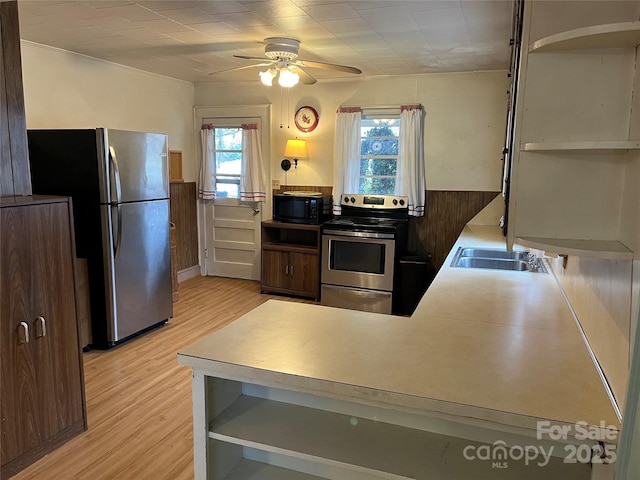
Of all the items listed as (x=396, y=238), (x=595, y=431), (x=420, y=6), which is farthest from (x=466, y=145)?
(x=595, y=431)

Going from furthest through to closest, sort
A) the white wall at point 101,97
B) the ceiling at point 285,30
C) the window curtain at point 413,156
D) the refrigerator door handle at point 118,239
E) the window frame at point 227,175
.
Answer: the window frame at point 227,175, the window curtain at point 413,156, the white wall at point 101,97, the refrigerator door handle at point 118,239, the ceiling at point 285,30

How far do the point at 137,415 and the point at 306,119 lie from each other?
3.61 meters

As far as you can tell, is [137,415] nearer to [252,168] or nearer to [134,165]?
[134,165]

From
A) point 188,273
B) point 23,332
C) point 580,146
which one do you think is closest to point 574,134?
point 580,146

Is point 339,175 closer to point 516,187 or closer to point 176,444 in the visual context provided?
point 176,444

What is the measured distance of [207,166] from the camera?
561 centimetres

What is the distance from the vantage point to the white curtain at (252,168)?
5379mm

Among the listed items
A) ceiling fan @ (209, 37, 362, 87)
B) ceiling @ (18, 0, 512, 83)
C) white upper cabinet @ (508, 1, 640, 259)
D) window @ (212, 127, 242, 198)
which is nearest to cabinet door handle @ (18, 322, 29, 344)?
ceiling @ (18, 0, 512, 83)

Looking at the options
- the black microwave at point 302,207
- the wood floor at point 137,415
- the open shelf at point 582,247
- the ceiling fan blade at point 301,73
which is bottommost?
the wood floor at point 137,415

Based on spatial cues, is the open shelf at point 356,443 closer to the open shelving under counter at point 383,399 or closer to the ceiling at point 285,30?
the open shelving under counter at point 383,399

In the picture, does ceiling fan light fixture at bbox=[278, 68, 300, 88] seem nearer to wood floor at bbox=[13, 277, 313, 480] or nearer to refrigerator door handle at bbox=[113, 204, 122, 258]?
refrigerator door handle at bbox=[113, 204, 122, 258]

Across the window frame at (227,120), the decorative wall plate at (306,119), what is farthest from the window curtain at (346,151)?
the window frame at (227,120)

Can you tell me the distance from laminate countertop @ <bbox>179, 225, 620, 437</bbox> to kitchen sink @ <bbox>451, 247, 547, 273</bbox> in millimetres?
1072

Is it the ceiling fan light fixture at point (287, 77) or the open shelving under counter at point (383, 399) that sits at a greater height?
the ceiling fan light fixture at point (287, 77)
